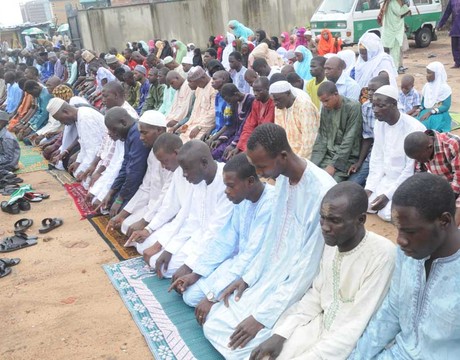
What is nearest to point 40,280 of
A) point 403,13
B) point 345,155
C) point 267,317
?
point 267,317

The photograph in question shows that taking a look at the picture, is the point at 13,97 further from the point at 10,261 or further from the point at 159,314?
the point at 159,314

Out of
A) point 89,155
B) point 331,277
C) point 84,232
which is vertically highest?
point 331,277

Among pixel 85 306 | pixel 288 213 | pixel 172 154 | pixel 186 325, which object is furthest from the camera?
pixel 172 154

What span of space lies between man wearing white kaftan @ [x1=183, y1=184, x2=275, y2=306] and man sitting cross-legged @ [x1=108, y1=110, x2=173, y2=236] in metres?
1.27

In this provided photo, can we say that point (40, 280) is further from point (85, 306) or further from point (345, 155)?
point (345, 155)

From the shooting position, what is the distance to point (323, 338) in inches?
103

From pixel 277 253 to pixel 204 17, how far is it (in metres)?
21.6

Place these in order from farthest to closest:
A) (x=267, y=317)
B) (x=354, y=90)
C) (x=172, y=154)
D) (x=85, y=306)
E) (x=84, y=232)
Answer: (x=354, y=90) < (x=84, y=232) < (x=172, y=154) < (x=85, y=306) < (x=267, y=317)

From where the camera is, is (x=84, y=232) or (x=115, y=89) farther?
(x=115, y=89)

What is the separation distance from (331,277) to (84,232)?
359cm

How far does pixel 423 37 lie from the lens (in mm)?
16250

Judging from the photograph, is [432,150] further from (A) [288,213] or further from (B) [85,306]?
(B) [85,306]

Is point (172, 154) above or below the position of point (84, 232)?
above

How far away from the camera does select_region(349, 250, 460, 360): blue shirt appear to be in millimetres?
2115
